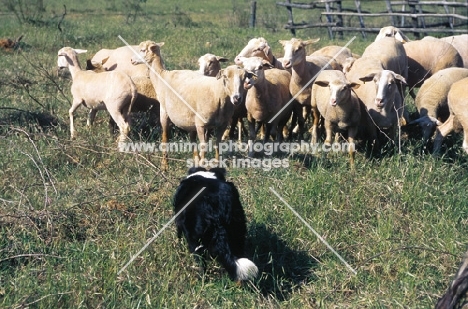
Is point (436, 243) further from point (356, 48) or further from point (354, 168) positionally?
point (356, 48)

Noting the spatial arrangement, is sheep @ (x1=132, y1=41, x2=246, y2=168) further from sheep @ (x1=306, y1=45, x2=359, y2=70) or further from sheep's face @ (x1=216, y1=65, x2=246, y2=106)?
sheep @ (x1=306, y1=45, x2=359, y2=70)

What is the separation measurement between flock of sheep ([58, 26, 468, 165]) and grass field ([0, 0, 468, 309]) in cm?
45

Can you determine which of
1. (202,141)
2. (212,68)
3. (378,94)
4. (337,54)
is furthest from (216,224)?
(337,54)

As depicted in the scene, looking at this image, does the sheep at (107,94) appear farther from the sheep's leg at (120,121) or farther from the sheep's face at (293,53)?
the sheep's face at (293,53)

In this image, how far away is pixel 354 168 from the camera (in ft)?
24.0

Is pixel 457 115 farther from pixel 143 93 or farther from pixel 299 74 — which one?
pixel 143 93

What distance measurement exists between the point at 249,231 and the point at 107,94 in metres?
3.58

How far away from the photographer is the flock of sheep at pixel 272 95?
25.2ft

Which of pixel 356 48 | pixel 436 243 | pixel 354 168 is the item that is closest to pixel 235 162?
pixel 354 168

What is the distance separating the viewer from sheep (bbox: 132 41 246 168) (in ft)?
24.1

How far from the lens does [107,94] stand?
28.1 feet

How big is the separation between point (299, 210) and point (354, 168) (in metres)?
1.45

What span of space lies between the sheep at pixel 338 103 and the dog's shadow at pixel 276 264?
222 centimetres

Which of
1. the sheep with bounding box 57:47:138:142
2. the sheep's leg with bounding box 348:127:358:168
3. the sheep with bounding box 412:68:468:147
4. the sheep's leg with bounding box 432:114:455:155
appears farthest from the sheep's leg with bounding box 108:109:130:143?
the sheep's leg with bounding box 432:114:455:155
